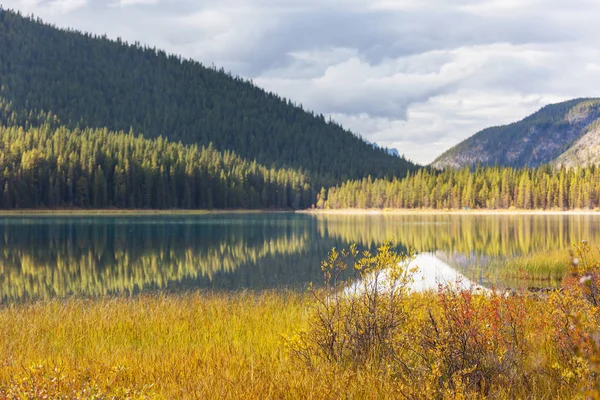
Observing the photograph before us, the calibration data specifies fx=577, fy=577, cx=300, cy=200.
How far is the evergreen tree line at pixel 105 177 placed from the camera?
144000 mm

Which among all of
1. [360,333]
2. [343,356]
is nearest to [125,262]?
[360,333]

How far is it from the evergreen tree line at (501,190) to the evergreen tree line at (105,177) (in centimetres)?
5569

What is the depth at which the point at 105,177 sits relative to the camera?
158 meters

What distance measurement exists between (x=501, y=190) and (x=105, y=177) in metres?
114

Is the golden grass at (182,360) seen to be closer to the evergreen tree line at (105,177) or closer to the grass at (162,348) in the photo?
the grass at (162,348)

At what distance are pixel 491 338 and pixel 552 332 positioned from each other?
209cm

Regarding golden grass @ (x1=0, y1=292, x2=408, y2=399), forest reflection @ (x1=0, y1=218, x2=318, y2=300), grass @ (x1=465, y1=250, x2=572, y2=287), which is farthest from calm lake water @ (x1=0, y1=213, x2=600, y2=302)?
golden grass @ (x1=0, y1=292, x2=408, y2=399)

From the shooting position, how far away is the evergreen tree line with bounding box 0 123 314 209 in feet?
472

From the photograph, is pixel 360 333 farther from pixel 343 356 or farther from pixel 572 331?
pixel 572 331

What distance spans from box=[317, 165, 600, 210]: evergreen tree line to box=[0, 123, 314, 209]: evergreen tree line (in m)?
55.7

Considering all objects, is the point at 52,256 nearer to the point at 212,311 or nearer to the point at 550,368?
the point at 212,311

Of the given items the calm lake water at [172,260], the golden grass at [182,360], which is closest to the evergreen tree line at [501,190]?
the calm lake water at [172,260]

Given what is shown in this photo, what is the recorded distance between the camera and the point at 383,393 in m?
7.92

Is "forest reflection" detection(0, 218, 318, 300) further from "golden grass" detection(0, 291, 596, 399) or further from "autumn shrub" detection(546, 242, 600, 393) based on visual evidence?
"autumn shrub" detection(546, 242, 600, 393)
